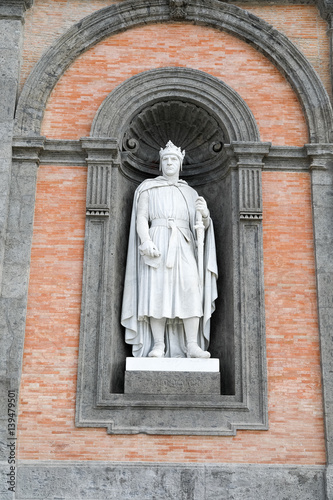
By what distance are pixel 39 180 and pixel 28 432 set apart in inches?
157

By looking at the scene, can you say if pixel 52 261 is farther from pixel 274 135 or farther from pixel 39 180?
pixel 274 135

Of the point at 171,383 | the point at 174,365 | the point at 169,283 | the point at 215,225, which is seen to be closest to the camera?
the point at 171,383

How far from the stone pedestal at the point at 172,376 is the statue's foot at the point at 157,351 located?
14 centimetres

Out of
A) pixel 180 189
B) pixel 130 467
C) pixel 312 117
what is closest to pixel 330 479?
pixel 130 467

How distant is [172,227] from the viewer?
1048 centimetres

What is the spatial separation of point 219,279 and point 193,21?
15.5ft

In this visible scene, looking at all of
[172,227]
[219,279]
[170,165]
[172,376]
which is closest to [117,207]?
[172,227]

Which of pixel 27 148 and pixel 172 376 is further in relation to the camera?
pixel 27 148

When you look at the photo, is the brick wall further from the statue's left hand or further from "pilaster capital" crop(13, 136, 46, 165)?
the statue's left hand

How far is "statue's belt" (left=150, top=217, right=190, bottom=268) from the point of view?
1019cm

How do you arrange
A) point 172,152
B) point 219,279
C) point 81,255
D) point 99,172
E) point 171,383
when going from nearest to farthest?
point 171,383, point 81,255, point 99,172, point 219,279, point 172,152

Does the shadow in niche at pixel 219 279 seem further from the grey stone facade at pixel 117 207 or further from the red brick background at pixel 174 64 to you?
the red brick background at pixel 174 64

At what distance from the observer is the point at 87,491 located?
29.0 ft

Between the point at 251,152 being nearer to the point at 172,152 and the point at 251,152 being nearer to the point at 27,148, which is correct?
the point at 172,152
